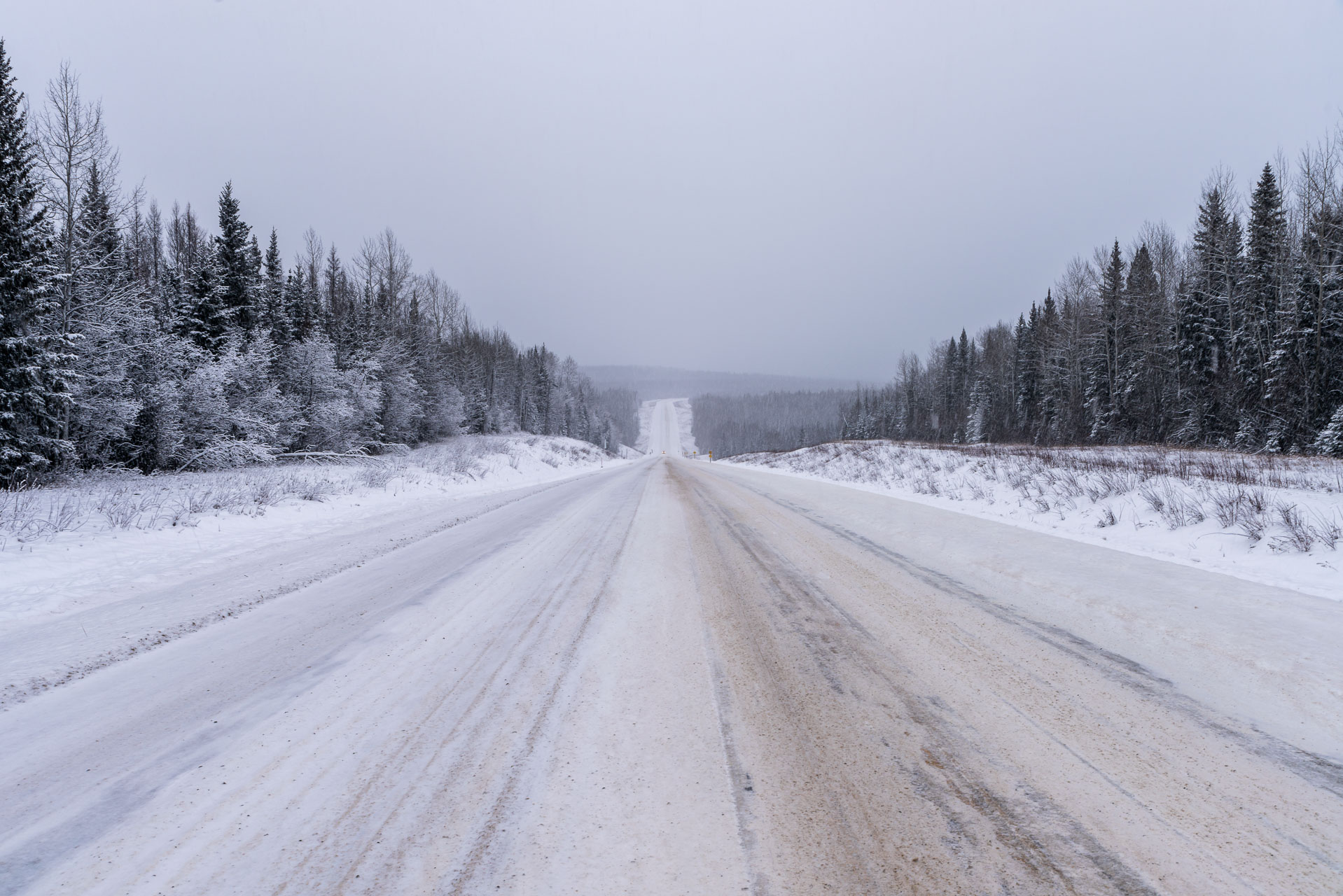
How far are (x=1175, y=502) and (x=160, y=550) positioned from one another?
1354 centimetres

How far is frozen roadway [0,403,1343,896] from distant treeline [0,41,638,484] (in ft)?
48.8

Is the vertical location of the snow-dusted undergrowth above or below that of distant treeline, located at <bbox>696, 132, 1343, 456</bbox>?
below

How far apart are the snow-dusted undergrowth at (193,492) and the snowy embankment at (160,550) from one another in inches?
1.6

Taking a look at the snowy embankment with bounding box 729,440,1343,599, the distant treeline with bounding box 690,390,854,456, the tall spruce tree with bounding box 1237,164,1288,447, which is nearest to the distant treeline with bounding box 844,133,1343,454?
the tall spruce tree with bounding box 1237,164,1288,447

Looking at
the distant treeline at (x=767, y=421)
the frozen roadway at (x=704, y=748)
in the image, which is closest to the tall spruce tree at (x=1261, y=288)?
the frozen roadway at (x=704, y=748)

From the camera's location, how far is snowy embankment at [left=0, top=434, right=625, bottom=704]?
380 centimetres

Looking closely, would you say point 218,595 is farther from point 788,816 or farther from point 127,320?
point 127,320

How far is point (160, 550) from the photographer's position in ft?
20.9

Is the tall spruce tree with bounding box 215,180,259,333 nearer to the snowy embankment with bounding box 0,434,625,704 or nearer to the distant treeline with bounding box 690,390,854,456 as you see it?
the snowy embankment with bounding box 0,434,625,704

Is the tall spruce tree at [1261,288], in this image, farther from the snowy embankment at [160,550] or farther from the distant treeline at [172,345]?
the distant treeline at [172,345]

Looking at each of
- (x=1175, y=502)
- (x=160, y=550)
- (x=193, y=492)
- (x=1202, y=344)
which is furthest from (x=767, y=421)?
(x=160, y=550)

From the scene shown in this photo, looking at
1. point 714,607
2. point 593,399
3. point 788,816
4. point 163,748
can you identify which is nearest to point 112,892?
point 163,748

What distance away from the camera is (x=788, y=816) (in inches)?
75.1

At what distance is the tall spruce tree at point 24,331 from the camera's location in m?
12.5
